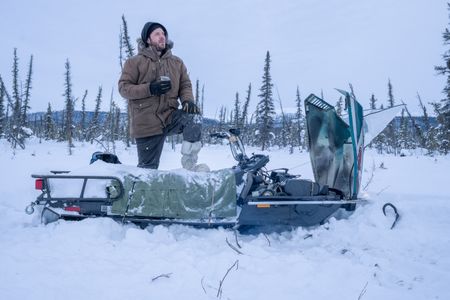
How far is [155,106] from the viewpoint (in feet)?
13.5

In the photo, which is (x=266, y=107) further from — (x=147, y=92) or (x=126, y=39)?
(x=147, y=92)

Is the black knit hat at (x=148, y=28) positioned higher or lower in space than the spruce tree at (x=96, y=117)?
lower

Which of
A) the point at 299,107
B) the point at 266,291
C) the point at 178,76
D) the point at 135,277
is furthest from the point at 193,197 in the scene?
the point at 299,107

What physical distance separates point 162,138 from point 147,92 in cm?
69

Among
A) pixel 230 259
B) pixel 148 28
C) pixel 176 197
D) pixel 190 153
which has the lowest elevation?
pixel 230 259

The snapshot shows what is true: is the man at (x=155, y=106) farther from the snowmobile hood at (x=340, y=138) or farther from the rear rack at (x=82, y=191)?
A: the snowmobile hood at (x=340, y=138)

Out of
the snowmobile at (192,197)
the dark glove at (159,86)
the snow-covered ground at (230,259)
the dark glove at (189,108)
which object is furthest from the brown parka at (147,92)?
the snow-covered ground at (230,259)

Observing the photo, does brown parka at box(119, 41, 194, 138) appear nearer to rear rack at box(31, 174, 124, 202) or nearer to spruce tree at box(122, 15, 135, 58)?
rear rack at box(31, 174, 124, 202)

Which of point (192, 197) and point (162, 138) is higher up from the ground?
point (162, 138)

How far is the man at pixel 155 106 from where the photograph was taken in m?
4.11

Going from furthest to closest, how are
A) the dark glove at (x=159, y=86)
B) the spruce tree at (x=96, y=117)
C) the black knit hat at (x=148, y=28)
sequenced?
the spruce tree at (x=96, y=117)
the black knit hat at (x=148, y=28)
the dark glove at (x=159, y=86)

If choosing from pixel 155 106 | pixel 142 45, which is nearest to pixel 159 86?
pixel 155 106

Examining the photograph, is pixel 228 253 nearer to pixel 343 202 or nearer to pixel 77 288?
pixel 77 288

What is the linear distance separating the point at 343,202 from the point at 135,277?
2.32m
